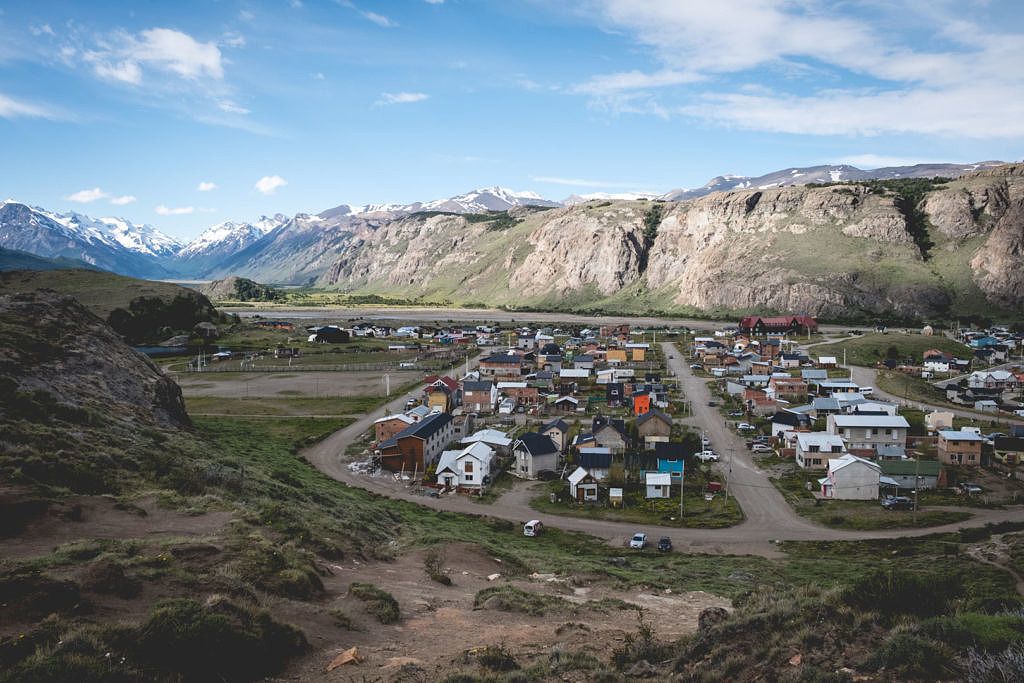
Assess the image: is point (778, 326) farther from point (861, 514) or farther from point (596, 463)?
point (861, 514)

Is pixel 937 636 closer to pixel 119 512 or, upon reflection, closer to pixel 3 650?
pixel 3 650

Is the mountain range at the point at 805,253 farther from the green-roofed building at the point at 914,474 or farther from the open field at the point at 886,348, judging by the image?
the green-roofed building at the point at 914,474

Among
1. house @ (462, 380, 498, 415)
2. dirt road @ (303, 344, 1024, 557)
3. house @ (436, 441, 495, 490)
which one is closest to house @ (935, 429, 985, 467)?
dirt road @ (303, 344, 1024, 557)

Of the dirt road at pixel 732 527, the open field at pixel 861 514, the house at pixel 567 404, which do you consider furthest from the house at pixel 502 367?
the open field at pixel 861 514

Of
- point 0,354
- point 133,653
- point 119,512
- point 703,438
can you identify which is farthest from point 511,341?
point 133,653

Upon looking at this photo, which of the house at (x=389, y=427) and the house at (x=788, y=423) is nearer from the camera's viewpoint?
the house at (x=389, y=427)

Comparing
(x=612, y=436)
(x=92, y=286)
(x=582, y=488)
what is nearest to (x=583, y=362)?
(x=612, y=436)
